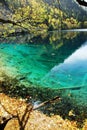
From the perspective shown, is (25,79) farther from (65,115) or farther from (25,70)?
(65,115)

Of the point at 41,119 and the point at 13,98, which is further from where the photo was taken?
the point at 13,98

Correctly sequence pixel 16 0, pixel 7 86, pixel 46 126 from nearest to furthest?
pixel 46 126
pixel 7 86
pixel 16 0

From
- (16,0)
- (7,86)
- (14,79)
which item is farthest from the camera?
(16,0)

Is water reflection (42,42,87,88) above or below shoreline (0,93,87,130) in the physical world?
below

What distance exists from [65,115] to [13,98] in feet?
20.2

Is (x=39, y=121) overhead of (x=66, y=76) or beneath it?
overhead

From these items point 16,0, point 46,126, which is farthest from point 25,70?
point 16,0

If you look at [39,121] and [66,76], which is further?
[66,76]

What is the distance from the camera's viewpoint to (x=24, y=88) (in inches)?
1220

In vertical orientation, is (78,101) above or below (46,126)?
below

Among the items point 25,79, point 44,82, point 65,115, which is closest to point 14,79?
point 25,79

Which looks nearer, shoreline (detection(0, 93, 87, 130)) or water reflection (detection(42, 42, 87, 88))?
shoreline (detection(0, 93, 87, 130))

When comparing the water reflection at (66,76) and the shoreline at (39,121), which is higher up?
the shoreline at (39,121)

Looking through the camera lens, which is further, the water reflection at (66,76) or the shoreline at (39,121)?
the water reflection at (66,76)
